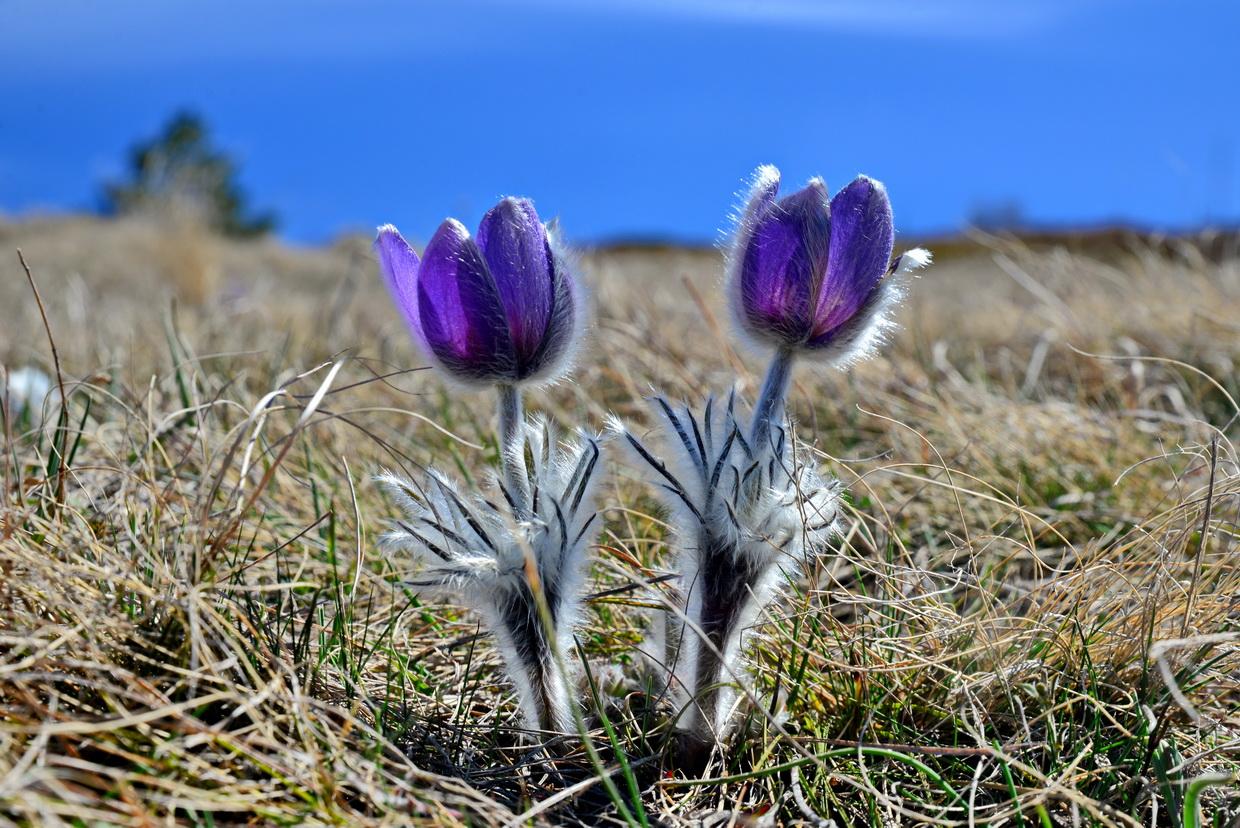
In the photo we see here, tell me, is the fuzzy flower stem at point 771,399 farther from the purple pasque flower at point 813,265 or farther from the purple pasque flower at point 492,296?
the purple pasque flower at point 492,296

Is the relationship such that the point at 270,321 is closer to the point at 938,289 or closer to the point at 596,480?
the point at 596,480

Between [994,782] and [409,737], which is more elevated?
[409,737]

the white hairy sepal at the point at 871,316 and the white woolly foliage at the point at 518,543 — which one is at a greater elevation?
the white hairy sepal at the point at 871,316

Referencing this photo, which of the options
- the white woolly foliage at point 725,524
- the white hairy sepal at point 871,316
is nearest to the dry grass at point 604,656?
the white woolly foliage at point 725,524

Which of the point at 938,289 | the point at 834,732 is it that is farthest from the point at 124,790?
the point at 938,289

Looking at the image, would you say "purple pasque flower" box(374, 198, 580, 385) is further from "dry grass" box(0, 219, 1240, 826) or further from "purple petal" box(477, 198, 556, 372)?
"dry grass" box(0, 219, 1240, 826)

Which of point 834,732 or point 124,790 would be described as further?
point 834,732
